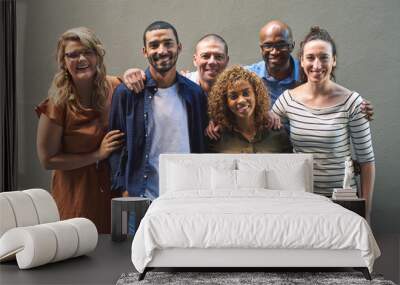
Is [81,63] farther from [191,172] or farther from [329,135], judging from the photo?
[329,135]

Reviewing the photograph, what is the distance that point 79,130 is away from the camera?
771 centimetres

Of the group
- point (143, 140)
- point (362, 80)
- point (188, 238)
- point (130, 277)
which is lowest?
point (130, 277)

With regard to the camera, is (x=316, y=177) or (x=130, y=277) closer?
(x=130, y=277)

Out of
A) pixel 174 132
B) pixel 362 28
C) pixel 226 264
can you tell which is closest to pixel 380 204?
pixel 362 28

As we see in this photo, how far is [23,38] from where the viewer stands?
7.82 meters

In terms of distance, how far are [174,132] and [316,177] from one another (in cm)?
164

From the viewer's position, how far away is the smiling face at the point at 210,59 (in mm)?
7766

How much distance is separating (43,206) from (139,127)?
5.74ft

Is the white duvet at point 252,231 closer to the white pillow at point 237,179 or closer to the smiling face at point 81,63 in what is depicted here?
the white pillow at point 237,179

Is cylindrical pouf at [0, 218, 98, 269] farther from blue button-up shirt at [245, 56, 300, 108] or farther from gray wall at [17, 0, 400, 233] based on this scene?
blue button-up shirt at [245, 56, 300, 108]

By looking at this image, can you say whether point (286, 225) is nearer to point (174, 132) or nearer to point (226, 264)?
point (226, 264)

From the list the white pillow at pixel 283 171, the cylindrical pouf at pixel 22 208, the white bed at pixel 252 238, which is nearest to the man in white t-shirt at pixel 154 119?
the white pillow at pixel 283 171

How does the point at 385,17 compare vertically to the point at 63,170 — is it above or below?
above

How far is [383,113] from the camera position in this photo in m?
7.77
